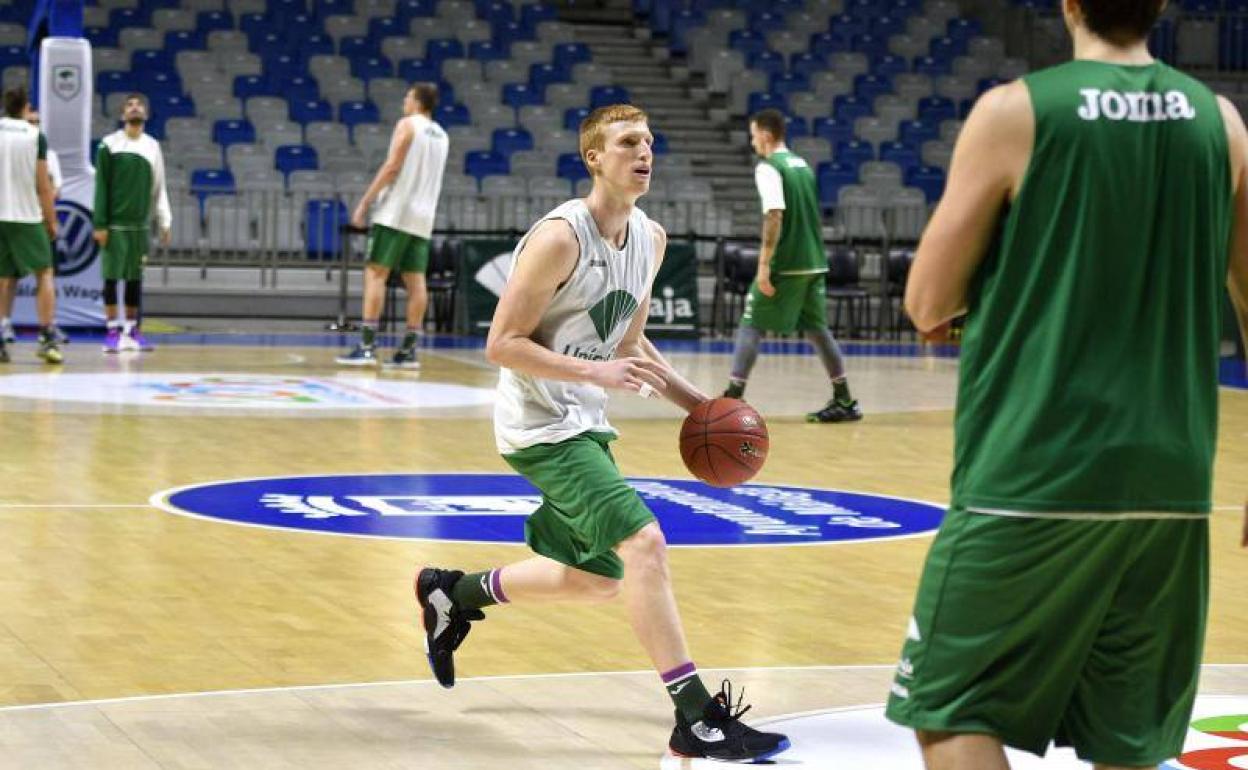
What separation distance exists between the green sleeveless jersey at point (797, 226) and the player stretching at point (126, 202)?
5951mm

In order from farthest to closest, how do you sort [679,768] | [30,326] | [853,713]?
[30,326]
[853,713]
[679,768]

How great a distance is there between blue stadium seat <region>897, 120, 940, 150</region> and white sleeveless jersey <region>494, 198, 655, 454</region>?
840 inches

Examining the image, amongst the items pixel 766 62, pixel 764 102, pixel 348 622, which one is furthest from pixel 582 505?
pixel 766 62

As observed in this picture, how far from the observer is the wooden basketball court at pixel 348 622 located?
213 inches

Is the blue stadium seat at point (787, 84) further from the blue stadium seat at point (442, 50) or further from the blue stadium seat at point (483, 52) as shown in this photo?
the blue stadium seat at point (442, 50)

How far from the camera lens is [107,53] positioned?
25.0m

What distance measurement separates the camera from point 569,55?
2738 cm

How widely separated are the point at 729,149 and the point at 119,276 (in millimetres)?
11226

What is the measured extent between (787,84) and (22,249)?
1273cm

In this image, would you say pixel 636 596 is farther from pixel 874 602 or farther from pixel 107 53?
pixel 107 53

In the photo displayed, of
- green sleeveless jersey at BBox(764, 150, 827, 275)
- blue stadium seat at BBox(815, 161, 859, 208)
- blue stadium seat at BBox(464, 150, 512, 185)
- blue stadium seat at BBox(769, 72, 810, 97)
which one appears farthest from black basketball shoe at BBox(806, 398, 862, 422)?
blue stadium seat at BBox(769, 72, 810, 97)

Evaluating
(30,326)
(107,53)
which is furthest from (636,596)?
(107,53)

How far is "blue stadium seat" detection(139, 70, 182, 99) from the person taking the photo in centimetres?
2428

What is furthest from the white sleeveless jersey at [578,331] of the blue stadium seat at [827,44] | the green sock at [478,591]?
the blue stadium seat at [827,44]
